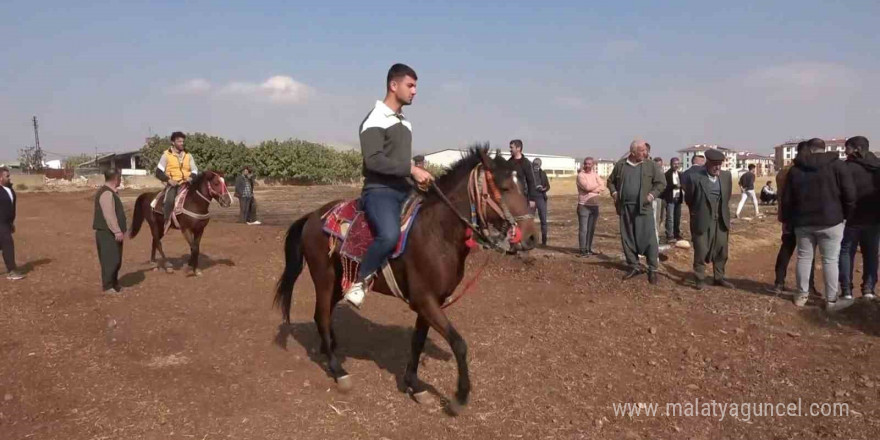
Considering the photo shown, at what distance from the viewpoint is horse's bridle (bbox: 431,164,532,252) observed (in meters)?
4.31

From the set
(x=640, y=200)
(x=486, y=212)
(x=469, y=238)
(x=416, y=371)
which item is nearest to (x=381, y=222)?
(x=469, y=238)

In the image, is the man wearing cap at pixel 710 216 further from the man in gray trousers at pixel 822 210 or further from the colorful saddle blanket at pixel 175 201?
the colorful saddle blanket at pixel 175 201

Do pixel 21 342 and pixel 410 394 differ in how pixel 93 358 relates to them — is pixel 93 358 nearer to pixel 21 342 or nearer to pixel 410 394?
pixel 21 342

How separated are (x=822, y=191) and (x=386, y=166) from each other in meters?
6.09

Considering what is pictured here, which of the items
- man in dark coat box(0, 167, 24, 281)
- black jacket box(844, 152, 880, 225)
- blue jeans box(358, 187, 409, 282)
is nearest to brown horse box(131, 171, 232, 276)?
man in dark coat box(0, 167, 24, 281)

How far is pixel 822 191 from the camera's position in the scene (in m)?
7.05

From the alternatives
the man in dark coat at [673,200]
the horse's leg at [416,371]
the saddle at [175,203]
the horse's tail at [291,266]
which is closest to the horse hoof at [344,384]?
the horse's leg at [416,371]

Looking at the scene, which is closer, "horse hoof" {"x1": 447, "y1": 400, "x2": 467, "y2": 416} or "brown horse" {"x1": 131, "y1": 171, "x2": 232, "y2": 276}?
"horse hoof" {"x1": 447, "y1": 400, "x2": 467, "y2": 416}

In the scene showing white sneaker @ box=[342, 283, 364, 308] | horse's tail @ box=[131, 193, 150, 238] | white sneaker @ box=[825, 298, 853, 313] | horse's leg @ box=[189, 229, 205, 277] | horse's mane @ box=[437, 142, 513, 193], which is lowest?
white sneaker @ box=[825, 298, 853, 313]

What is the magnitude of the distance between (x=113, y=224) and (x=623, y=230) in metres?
8.54

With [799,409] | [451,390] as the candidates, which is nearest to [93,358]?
[451,390]

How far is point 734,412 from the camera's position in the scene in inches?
176

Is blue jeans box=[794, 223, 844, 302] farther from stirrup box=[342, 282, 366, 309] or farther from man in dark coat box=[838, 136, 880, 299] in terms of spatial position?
stirrup box=[342, 282, 366, 309]

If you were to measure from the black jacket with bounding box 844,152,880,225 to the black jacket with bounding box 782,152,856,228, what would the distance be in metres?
0.35
